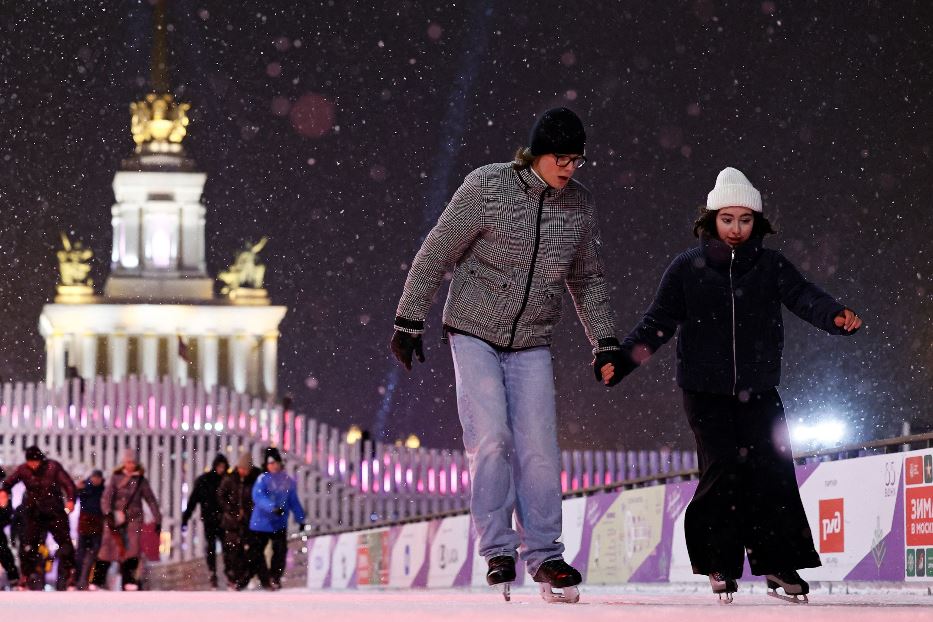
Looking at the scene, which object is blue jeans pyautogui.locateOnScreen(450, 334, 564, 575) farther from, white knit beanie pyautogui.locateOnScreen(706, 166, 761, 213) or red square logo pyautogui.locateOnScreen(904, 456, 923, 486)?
red square logo pyautogui.locateOnScreen(904, 456, 923, 486)

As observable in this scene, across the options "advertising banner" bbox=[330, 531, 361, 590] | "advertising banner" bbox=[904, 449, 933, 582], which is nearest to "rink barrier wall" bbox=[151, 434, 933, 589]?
"advertising banner" bbox=[904, 449, 933, 582]

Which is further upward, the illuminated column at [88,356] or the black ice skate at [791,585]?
the illuminated column at [88,356]

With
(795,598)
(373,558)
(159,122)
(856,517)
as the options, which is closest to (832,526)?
(856,517)

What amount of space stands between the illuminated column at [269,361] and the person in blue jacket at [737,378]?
60.0 m

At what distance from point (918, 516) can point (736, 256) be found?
2.34m

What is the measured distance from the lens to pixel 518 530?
6.71 meters

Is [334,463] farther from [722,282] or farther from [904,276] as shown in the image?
[722,282]

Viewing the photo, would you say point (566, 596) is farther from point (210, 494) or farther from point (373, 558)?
point (373, 558)

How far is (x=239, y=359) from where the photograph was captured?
66375 mm

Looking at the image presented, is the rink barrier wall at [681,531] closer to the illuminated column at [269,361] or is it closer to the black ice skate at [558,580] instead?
the black ice skate at [558,580]

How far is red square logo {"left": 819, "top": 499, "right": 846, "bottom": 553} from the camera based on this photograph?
9461 mm

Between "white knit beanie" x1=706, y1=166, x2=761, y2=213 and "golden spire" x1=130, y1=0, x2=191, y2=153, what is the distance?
62.4 meters

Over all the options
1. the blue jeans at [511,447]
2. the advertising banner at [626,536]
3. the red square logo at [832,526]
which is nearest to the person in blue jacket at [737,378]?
→ the blue jeans at [511,447]

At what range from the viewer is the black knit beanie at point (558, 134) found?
6586 mm
